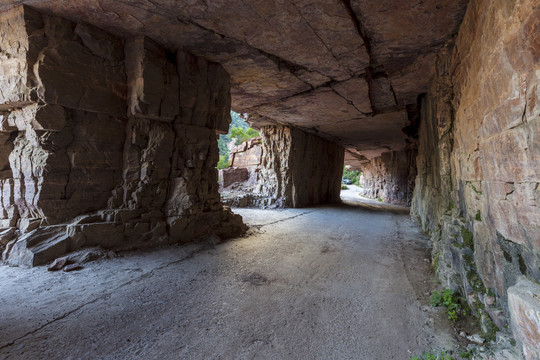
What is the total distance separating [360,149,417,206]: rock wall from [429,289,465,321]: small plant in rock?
1425 cm

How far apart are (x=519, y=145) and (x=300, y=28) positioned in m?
3.63

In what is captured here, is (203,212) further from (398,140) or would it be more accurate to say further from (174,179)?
(398,140)

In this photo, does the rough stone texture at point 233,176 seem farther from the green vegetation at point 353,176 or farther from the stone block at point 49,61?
the green vegetation at point 353,176

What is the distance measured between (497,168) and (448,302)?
5.36ft

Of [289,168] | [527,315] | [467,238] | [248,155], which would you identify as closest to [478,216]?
[467,238]

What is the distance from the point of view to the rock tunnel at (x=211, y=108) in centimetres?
194

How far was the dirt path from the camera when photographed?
204 cm

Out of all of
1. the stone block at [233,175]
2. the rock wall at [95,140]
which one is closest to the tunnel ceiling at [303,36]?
the rock wall at [95,140]

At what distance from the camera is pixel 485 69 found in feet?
7.77

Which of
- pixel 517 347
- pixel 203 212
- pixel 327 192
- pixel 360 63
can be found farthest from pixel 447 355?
pixel 327 192

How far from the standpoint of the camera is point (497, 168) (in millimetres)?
2166

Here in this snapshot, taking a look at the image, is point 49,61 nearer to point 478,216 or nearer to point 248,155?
point 478,216

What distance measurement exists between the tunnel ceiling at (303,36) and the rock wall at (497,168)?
3.33 feet

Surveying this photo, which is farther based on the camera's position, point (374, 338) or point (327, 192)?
point (327, 192)
